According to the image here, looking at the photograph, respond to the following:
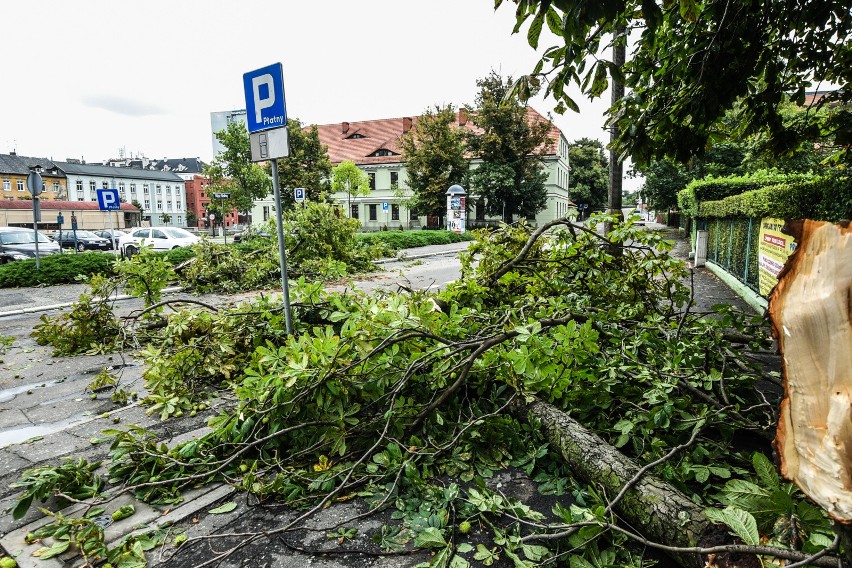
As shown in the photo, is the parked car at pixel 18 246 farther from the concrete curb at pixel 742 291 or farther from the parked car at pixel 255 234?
the concrete curb at pixel 742 291

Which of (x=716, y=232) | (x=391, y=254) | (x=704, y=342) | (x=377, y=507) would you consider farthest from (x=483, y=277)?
(x=391, y=254)

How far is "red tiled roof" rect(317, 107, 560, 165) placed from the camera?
195 feet

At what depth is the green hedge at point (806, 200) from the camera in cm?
631

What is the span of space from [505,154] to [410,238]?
21.4 meters

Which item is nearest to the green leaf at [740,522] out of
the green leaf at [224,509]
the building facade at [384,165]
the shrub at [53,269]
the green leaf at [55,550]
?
the green leaf at [224,509]

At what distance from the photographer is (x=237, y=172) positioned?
36.1 meters

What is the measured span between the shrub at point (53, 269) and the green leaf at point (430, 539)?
13.2 meters

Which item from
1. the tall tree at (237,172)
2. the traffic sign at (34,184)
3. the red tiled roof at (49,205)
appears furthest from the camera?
the red tiled roof at (49,205)

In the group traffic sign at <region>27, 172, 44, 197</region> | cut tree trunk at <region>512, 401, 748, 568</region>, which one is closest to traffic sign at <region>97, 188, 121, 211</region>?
traffic sign at <region>27, 172, 44, 197</region>

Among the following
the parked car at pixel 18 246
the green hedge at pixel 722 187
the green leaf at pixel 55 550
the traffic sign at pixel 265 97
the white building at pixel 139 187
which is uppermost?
the white building at pixel 139 187

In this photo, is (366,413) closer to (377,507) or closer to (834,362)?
(377,507)

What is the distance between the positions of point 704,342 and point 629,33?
2.62m

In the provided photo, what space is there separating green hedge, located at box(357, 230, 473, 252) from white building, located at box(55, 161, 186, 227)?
75568 mm

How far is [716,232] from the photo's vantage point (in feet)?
44.6
